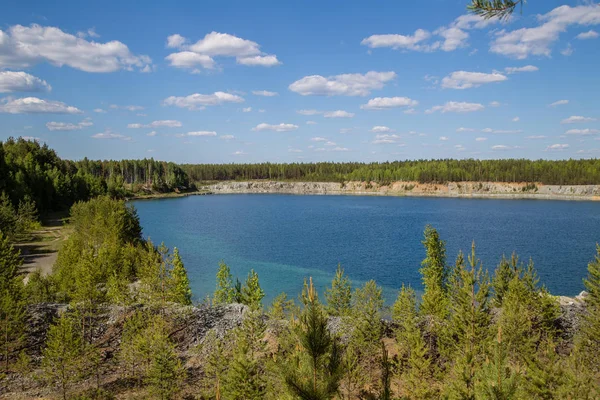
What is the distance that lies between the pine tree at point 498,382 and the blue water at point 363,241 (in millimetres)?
36402

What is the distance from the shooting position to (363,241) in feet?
273

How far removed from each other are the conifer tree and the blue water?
129ft

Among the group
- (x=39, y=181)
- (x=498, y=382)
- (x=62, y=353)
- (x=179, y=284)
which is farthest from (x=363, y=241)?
(x=39, y=181)

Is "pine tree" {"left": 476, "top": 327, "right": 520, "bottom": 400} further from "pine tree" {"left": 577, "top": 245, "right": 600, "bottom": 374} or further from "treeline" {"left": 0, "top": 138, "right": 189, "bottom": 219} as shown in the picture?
"treeline" {"left": 0, "top": 138, "right": 189, "bottom": 219}

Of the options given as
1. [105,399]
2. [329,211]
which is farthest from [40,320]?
[329,211]

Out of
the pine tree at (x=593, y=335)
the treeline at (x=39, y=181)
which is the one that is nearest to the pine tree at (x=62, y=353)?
the pine tree at (x=593, y=335)

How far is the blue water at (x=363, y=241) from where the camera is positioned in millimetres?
57469

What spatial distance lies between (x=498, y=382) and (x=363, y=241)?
234 feet

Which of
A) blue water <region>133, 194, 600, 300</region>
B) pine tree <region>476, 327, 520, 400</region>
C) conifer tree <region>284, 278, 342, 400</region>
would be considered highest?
conifer tree <region>284, 278, 342, 400</region>

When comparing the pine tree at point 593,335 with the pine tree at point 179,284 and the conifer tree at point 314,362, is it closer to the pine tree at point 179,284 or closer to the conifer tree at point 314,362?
the conifer tree at point 314,362

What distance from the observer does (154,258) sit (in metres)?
35.4

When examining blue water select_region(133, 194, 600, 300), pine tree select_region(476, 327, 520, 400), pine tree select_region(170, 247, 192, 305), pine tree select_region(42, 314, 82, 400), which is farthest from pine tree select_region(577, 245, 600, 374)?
pine tree select_region(170, 247, 192, 305)

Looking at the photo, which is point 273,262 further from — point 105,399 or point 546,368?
point 546,368

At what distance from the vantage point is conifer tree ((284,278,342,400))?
10.4 m
